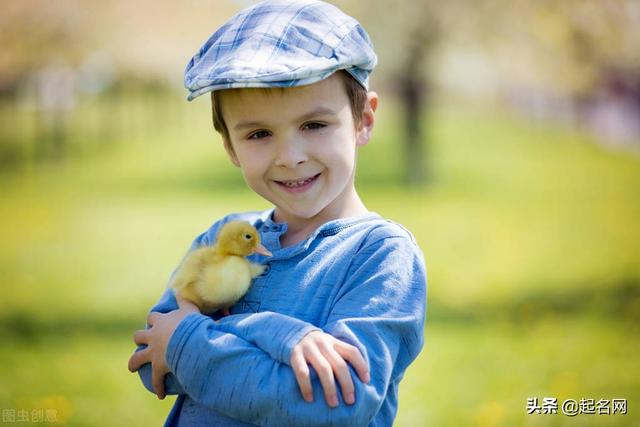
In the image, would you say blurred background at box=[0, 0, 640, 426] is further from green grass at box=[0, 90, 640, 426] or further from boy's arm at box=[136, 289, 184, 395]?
boy's arm at box=[136, 289, 184, 395]

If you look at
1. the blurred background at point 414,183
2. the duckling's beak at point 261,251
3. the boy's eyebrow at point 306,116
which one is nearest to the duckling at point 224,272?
the duckling's beak at point 261,251

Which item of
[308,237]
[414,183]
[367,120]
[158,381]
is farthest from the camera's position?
[414,183]

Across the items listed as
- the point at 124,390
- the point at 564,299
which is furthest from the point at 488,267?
the point at 124,390

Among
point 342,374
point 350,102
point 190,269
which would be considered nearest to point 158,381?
point 190,269

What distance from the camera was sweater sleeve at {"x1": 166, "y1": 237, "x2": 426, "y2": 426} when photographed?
5.11 ft

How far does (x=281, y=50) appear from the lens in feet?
5.57

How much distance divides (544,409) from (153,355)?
298 cm

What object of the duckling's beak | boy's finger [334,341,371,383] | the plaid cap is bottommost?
boy's finger [334,341,371,383]

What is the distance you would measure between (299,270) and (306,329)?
0.25m

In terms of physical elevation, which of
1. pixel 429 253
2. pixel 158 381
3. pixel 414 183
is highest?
pixel 158 381

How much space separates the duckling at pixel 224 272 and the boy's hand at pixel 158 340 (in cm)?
4

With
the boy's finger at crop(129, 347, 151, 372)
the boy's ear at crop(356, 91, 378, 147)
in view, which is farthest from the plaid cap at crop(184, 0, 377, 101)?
the boy's finger at crop(129, 347, 151, 372)

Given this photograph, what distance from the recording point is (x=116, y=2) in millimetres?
8633

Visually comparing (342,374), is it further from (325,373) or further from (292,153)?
(292,153)
